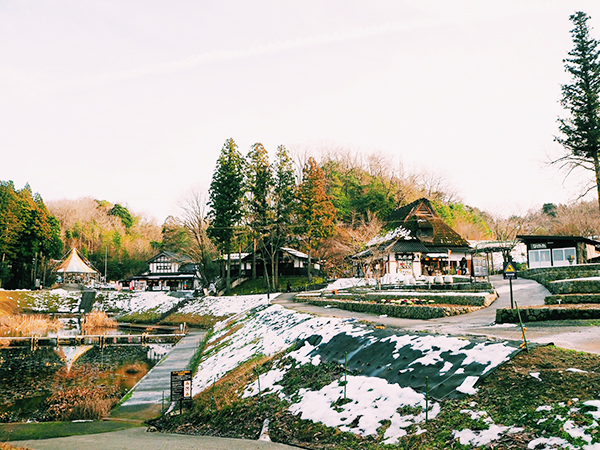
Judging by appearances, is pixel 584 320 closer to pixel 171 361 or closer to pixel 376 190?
pixel 171 361

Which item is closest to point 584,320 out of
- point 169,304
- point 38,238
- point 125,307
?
point 169,304

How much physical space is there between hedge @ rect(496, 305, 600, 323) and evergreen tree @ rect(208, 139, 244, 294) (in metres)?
34.0

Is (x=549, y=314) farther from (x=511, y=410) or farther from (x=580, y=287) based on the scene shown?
(x=511, y=410)

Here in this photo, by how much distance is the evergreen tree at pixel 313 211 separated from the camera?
46219 millimetres

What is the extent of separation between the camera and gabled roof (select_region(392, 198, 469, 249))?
138 ft

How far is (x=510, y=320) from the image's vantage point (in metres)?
13.0

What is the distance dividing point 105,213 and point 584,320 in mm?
88760

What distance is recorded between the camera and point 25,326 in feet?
118

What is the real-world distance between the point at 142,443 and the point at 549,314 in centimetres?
1136

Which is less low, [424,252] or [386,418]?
[424,252]

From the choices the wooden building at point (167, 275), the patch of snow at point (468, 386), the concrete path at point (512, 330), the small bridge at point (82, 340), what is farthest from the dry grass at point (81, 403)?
the wooden building at point (167, 275)

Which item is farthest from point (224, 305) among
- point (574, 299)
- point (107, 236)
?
point (107, 236)

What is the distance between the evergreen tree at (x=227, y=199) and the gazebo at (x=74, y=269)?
2582cm

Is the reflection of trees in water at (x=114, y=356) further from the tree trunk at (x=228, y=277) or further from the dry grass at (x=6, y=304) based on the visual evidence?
the dry grass at (x=6, y=304)
